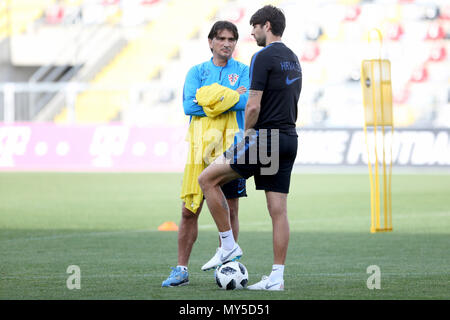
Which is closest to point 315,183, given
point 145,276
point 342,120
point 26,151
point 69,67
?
point 342,120

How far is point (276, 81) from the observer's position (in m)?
7.02

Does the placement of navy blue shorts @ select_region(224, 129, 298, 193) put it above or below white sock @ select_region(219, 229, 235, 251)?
above

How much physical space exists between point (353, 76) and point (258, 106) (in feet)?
80.2

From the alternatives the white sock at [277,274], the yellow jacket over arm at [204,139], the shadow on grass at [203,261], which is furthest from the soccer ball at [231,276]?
the yellow jacket over arm at [204,139]

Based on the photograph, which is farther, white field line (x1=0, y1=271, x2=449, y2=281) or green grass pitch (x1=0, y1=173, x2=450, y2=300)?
white field line (x1=0, y1=271, x2=449, y2=281)

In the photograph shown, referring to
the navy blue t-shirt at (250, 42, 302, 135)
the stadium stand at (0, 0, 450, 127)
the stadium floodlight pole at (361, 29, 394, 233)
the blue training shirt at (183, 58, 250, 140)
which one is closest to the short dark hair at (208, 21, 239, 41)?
the blue training shirt at (183, 58, 250, 140)

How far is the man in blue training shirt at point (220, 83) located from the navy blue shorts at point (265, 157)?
0.43m

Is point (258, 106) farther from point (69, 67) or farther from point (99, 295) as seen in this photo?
point (69, 67)

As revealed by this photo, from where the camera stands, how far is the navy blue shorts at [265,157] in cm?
707

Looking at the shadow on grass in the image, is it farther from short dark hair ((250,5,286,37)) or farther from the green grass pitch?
short dark hair ((250,5,286,37))

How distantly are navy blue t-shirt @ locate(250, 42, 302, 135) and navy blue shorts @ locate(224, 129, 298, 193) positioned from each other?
0.27 feet

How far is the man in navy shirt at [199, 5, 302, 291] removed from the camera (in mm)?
6984

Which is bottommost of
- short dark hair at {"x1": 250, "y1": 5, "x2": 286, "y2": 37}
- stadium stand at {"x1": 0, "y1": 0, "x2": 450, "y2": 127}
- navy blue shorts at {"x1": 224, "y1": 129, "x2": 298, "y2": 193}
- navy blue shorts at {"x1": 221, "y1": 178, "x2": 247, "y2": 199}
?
navy blue shorts at {"x1": 221, "y1": 178, "x2": 247, "y2": 199}

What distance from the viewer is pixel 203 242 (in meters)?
11.0
